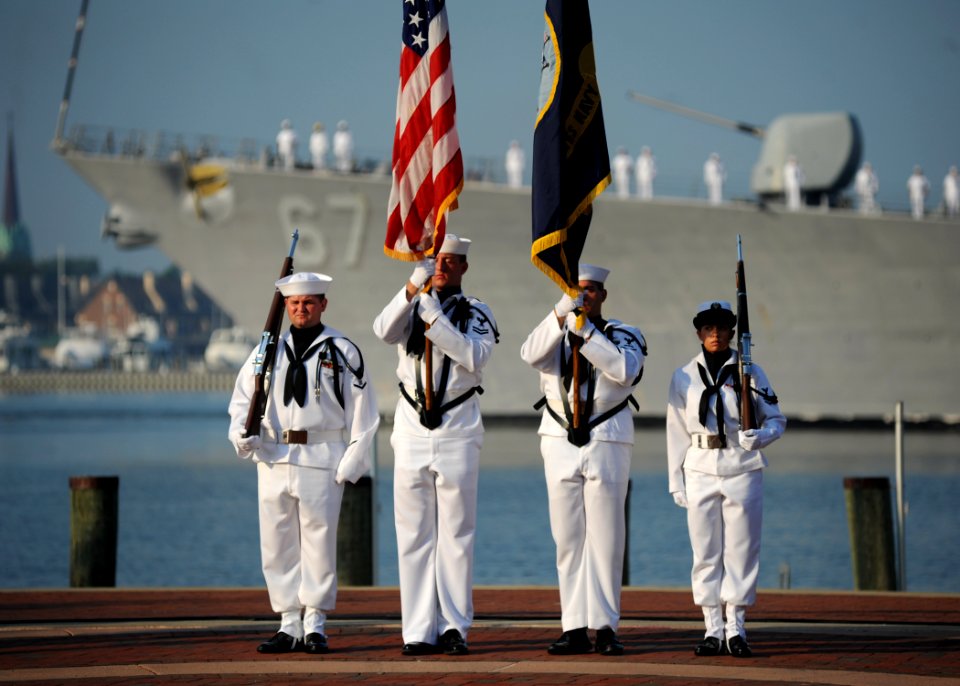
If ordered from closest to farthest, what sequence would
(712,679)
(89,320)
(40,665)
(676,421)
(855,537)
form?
(712,679), (40,665), (676,421), (855,537), (89,320)

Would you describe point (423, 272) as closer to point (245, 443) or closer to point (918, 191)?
point (245, 443)

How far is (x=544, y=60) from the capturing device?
7.70 m

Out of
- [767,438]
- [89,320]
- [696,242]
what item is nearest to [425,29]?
[767,438]

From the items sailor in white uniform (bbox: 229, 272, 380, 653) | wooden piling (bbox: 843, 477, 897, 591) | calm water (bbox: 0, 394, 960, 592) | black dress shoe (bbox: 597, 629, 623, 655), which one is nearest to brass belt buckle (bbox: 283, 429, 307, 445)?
sailor in white uniform (bbox: 229, 272, 380, 653)

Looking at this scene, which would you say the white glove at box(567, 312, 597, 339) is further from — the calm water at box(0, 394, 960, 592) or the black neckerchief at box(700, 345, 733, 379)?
the calm water at box(0, 394, 960, 592)

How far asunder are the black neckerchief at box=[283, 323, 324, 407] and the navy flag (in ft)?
3.81

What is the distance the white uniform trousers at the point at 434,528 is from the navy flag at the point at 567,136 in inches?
41.6

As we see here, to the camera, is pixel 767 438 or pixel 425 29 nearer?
pixel 767 438

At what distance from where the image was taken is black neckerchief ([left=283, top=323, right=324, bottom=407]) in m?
7.21

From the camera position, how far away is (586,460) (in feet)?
23.6

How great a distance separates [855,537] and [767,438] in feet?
13.9

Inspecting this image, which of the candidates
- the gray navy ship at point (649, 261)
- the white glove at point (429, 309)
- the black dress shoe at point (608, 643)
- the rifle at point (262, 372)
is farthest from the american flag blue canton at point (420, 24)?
the gray navy ship at point (649, 261)

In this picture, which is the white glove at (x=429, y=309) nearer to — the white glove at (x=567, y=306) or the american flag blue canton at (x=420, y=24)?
the white glove at (x=567, y=306)

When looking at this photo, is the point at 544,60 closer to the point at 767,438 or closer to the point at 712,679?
the point at 767,438
